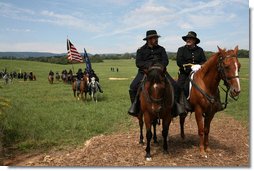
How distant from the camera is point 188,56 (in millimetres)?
8148

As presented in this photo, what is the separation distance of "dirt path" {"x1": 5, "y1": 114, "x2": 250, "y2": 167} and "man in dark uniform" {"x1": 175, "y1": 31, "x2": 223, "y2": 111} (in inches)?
66.5

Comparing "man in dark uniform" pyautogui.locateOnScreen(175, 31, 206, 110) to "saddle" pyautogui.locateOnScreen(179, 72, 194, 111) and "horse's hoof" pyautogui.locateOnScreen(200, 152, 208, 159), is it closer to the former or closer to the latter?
"saddle" pyautogui.locateOnScreen(179, 72, 194, 111)

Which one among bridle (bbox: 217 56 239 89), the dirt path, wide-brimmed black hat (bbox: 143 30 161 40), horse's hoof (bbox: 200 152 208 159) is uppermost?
wide-brimmed black hat (bbox: 143 30 161 40)

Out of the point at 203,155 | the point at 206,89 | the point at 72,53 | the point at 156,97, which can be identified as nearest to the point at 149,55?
the point at 156,97

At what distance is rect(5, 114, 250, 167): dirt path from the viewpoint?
723 centimetres

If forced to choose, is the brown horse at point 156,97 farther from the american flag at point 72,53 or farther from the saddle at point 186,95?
the american flag at point 72,53

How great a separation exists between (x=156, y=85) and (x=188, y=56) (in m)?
1.79

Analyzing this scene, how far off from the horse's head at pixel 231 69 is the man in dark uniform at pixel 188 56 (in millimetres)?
1052

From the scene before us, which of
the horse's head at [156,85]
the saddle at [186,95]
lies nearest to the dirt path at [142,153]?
the saddle at [186,95]

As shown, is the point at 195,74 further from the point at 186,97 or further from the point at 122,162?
the point at 122,162

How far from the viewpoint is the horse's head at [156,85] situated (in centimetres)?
679

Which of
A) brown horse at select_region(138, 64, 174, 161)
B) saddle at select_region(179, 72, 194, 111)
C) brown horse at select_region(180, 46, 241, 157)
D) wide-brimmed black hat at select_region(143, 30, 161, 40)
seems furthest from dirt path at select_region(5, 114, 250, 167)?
wide-brimmed black hat at select_region(143, 30, 161, 40)

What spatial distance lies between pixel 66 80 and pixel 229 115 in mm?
28231

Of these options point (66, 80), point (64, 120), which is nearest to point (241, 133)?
point (64, 120)
